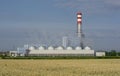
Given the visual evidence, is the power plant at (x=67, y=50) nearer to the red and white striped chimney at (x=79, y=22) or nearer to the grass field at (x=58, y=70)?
the red and white striped chimney at (x=79, y=22)

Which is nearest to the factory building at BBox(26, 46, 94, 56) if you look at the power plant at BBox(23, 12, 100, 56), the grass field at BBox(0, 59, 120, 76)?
the power plant at BBox(23, 12, 100, 56)

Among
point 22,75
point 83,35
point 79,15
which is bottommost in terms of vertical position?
point 22,75

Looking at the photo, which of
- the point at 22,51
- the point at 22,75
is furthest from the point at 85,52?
the point at 22,75

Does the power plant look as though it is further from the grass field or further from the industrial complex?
the grass field

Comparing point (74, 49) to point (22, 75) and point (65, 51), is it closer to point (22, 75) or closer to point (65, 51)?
point (65, 51)

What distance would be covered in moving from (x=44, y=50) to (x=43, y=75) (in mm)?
143383

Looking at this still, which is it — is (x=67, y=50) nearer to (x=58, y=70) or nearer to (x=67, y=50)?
(x=67, y=50)

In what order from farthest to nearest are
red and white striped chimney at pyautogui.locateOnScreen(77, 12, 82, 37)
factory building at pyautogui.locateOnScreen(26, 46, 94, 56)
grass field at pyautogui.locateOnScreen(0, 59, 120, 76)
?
red and white striped chimney at pyautogui.locateOnScreen(77, 12, 82, 37) → factory building at pyautogui.locateOnScreen(26, 46, 94, 56) → grass field at pyautogui.locateOnScreen(0, 59, 120, 76)

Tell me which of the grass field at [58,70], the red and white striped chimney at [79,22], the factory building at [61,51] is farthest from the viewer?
the red and white striped chimney at [79,22]

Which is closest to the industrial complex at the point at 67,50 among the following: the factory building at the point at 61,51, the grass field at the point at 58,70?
the factory building at the point at 61,51

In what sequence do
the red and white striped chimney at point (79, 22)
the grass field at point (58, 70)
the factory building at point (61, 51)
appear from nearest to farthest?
1. the grass field at point (58, 70)
2. the factory building at point (61, 51)
3. the red and white striped chimney at point (79, 22)

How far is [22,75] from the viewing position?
29062mm

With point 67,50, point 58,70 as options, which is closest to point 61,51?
point 67,50

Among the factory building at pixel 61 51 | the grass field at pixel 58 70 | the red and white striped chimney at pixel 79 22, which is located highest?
the red and white striped chimney at pixel 79 22
